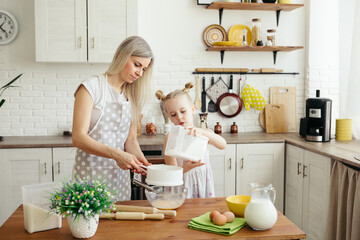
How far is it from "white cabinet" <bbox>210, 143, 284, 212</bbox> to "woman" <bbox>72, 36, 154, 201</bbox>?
1.58m

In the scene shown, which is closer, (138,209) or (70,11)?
(138,209)

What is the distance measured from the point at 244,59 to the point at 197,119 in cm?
89

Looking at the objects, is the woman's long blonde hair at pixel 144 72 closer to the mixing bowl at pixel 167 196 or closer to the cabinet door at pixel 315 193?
the mixing bowl at pixel 167 196

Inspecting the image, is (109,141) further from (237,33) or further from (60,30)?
(237,33)

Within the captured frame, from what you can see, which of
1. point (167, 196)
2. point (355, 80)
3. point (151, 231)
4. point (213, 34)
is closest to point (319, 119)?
point (355, 80)

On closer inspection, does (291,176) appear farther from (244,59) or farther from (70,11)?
(70,11)

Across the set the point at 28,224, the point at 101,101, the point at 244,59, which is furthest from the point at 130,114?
the point at 244,59

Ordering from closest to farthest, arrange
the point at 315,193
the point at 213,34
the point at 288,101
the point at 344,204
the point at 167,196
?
the point at 167,196
the point at 344,204
the point at 315,193
the point at 213,34
the point at 288,101

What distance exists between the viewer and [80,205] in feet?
5.22

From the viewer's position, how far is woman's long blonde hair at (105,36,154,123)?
7.57 feet

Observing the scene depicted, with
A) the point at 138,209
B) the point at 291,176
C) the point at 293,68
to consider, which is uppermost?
the point at 293,68

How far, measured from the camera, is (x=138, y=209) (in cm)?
190

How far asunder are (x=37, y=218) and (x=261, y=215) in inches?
36.7

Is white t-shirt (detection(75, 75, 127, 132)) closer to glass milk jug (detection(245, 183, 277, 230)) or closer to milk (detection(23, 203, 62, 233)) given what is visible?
milk (detection(23, 203, 62, 233))
